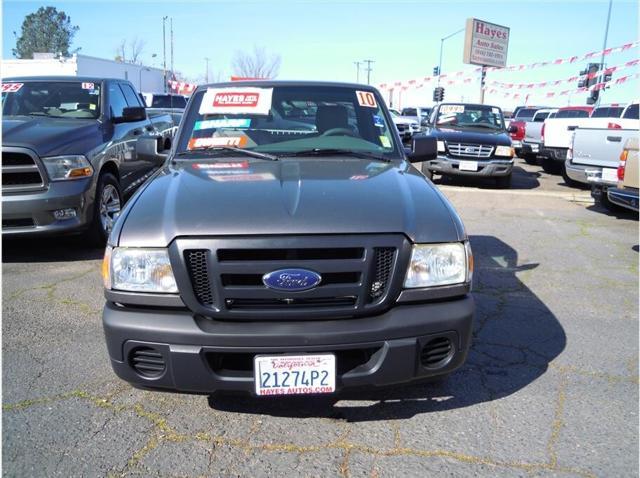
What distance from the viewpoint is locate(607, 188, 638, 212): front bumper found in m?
6.62

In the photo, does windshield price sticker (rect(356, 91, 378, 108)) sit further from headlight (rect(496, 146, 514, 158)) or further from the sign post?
the sign post

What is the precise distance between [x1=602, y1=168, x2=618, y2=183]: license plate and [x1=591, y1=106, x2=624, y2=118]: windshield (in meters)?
7.50

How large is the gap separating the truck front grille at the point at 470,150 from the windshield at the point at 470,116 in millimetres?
1201

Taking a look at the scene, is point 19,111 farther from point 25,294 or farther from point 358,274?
point 358,274

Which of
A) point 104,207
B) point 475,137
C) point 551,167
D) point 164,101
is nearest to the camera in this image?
point 104,207

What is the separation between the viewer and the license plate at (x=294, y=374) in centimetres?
229

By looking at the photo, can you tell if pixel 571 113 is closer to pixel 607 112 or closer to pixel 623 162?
pixel 607 112

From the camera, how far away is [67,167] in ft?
17.3

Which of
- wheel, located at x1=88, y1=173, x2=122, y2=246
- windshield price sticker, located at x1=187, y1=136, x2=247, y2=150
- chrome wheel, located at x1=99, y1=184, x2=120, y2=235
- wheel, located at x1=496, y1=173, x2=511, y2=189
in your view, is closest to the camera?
windshield price sticker, located at x1=187, y1=136, x2=247, y2=150

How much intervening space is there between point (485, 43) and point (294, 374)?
1310 inches

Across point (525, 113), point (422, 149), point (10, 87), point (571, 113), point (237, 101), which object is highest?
point (525, 113)

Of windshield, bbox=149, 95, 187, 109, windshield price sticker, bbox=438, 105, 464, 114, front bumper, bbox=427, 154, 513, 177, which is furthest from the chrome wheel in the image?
windshield, bbox=149, 95, 187, 109

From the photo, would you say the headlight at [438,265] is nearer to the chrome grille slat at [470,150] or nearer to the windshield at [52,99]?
the windshield at [52,99]

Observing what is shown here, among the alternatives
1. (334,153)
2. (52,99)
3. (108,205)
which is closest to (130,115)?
(52,99)
